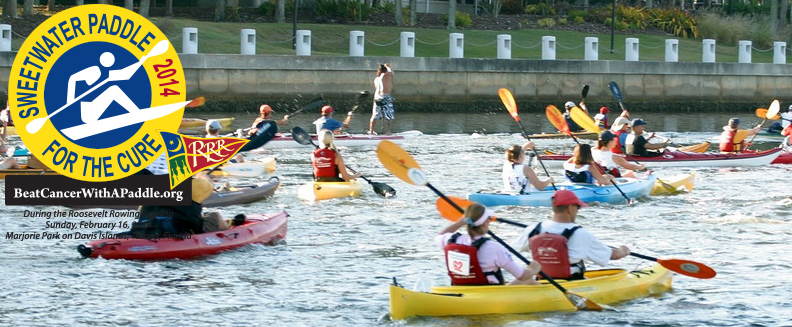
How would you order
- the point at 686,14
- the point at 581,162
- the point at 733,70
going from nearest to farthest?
the point at 581,162, the point at 733,70, the point at 686,14

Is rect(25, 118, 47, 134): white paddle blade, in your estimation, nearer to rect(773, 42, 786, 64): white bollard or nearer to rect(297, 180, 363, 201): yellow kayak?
rect(297, 180, 363, 201): yellow kayak

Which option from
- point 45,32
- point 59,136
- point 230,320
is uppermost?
point 45,32

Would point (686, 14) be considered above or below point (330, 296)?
above

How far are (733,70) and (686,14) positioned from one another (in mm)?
11876

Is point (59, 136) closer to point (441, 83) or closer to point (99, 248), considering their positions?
point (99, 248)

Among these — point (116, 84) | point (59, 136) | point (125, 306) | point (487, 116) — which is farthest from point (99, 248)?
point (487, 116)

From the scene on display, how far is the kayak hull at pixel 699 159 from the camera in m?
24.2

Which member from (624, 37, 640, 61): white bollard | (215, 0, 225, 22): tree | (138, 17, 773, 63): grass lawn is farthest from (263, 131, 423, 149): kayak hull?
(215, 0, 225, 22): tree

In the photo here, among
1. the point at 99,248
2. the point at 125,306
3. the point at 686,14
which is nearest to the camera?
the point at 125,306

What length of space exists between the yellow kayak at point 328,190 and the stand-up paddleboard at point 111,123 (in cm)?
264

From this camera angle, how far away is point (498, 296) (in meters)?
11.5

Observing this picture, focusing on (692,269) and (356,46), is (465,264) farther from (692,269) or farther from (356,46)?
(356,46)

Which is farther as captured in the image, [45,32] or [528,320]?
[45,32]

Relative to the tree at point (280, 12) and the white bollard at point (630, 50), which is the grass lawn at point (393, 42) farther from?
the white bollard at point (630, 50)
